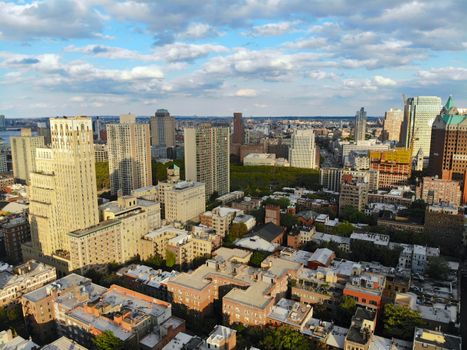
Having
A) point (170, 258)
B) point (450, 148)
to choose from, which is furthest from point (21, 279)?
point (450, 148)

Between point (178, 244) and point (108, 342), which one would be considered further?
point (178, 244)

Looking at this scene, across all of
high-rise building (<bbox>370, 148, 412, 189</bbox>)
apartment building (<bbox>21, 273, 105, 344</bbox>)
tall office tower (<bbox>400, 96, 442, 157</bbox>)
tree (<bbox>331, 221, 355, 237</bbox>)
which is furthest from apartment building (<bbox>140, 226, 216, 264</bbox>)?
tall office tower (<bbox>400, 96, 442, 157</bbox>)

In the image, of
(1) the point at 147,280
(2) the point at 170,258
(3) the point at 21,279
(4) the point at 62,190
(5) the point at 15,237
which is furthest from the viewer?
(5) the point at 15,237

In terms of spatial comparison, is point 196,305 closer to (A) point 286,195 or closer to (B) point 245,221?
(B) point 245,221

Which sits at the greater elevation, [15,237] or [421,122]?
[421,122]

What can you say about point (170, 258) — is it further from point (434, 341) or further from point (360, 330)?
point (434, 341)

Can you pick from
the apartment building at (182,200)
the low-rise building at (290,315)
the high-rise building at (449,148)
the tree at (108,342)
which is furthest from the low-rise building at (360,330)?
the high-rise building at (449,148)

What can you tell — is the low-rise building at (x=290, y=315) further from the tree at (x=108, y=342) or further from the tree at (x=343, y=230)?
the tree at (x=343, y=230)
